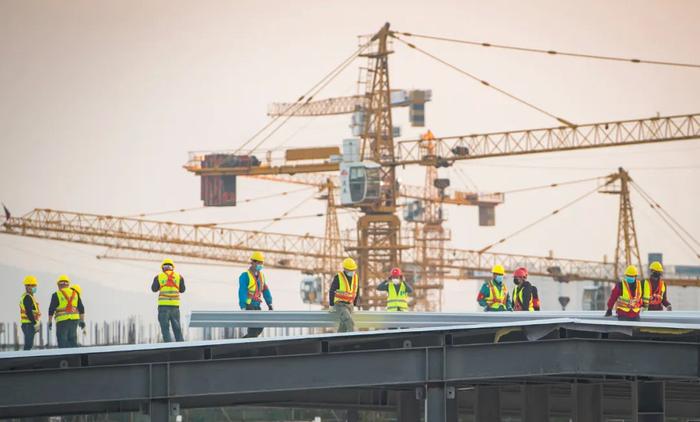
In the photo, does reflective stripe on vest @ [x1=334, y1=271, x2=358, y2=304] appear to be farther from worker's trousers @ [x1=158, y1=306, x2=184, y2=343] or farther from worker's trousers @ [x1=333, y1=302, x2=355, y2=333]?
worker's trousers @ [x1=158, y1=306, x2=184, y2=343]

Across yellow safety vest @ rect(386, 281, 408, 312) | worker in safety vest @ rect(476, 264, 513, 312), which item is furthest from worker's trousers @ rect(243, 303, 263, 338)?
worker in safety vest @ rect(476, 264, 513, 312)

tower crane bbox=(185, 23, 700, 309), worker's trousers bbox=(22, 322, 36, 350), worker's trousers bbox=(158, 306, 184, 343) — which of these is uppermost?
tower crane bbox=(185, 23, 700, 309)

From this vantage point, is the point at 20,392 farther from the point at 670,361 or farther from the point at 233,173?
the point at 233,173

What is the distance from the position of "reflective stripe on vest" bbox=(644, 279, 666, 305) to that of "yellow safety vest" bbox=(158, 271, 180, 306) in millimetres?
10340

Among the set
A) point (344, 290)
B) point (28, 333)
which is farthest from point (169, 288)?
point (344, 290)

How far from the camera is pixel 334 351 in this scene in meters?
28.9

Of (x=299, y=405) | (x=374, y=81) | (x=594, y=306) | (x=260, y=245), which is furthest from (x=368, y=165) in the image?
(x=299, y=405)

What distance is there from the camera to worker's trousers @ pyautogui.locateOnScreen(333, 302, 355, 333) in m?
32.4

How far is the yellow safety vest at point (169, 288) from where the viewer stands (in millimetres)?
33406

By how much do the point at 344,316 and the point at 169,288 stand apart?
403 cm

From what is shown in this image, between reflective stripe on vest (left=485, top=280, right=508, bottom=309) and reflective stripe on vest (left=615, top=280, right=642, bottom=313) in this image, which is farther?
reflective stripe on vest (left=485, top=280, right=508, bottom=309)

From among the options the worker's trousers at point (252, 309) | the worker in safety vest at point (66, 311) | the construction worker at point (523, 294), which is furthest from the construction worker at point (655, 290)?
the worker in safety vest at point (66, 311)

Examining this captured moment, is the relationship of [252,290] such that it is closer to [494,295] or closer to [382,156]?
[494,295]

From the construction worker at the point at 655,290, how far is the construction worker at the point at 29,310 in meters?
13.5
